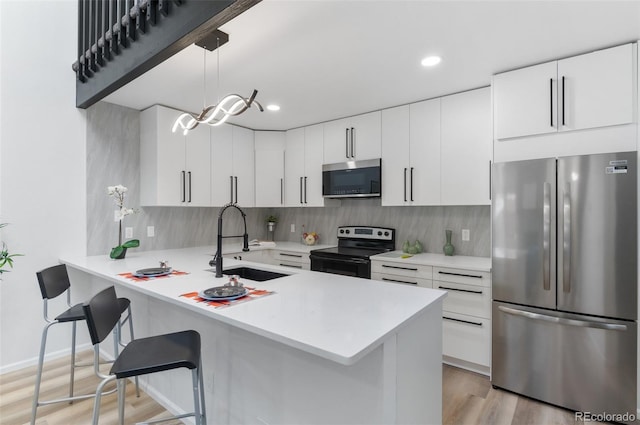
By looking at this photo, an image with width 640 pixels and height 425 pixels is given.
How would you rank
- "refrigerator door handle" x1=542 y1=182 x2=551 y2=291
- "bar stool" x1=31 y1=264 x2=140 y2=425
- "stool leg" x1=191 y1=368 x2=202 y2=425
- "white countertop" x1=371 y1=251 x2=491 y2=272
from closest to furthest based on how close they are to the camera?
"stool leg" x1=191 y1=368 x2=202 y2=425
"bar stool" x1=31 y1=264 x2=140 y2=425
"refrigerator door handle" x1=542 y1=182 x2=551 y2=291
"white countertop" x1=371 y1=251 x2=491 y2=272

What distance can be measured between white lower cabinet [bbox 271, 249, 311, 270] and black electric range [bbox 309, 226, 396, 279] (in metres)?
0.13

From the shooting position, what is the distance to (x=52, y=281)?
2201 mm

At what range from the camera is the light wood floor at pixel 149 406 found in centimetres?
206

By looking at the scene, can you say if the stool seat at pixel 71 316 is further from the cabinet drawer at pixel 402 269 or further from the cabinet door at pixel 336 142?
the cabinet door at pixel 336 142

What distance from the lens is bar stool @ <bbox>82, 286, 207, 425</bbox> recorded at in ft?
4.25

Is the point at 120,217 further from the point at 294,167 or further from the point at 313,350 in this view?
the point at 313,350

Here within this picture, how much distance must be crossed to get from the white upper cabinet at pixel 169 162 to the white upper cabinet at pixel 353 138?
143 centimetres

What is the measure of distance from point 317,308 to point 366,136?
8.11 ft

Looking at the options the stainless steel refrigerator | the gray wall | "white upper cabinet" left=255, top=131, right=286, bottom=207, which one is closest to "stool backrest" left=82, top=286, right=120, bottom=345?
the gray wall

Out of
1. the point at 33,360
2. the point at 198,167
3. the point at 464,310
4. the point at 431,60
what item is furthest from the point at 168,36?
the point at 33,360

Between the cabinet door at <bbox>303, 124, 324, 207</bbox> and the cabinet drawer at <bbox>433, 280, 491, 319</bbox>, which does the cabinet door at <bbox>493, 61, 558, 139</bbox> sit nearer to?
the cabinet drawer at <bbox>433, 280, 491, 319</bbox>

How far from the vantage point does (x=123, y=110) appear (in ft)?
10.9

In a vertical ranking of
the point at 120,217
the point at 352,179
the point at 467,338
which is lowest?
the point at 467,338

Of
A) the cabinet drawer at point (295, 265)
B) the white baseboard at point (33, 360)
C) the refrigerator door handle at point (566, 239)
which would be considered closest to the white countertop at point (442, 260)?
the refrigerator door handle at point (566, 239)
